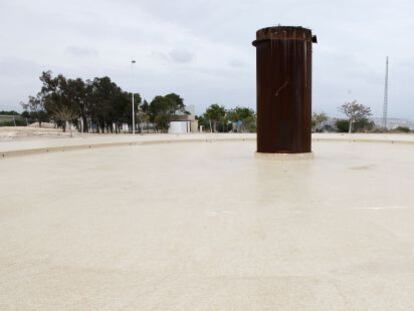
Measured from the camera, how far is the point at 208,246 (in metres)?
4.27

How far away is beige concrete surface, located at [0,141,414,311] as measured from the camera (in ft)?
10.1

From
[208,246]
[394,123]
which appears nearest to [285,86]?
[208,246]

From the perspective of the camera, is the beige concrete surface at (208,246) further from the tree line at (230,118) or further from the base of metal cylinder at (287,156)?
the tree line at (230,118)

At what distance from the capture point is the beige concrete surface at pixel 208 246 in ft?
10.1

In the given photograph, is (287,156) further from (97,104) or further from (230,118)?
(230,118)

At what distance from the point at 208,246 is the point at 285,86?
10.1 m

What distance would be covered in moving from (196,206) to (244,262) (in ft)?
8.42

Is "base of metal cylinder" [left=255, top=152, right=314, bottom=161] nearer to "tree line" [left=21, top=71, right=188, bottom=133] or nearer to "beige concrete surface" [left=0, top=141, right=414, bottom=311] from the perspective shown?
"beige concrete surface" [left=0, top=141, right=414, bottom=311]

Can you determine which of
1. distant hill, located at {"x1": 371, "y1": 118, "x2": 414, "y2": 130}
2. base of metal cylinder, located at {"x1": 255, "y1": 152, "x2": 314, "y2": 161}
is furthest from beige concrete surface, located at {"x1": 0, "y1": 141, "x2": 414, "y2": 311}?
distant hill, located at {"x1": 371, "y1": 118, "x2": 414, "y2": 130}

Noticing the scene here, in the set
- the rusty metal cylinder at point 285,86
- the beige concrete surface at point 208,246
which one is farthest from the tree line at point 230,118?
the beige concrete surface at point 208,246

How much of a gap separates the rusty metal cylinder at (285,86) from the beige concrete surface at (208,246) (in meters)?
5.49

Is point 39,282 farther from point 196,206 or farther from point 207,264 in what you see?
point 196,206

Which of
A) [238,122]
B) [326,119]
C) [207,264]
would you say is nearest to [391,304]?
[207,264]

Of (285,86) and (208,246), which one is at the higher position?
(285,86)
